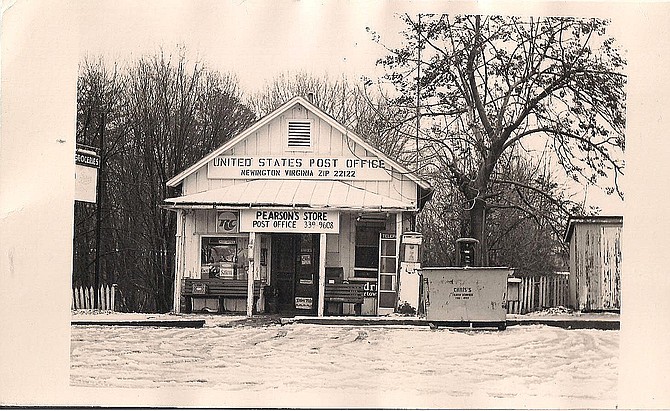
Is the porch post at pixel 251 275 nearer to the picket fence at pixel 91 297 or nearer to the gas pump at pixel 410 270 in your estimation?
the picket fence at pixel 91 297

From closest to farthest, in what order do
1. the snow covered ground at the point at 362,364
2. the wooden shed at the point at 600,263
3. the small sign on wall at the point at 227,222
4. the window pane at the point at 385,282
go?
the snow covered ground at the point at 362,364, the wooden shed at the point at 600,263, the window pane at the point at 385,282, the small sign on wall at the point at 227,222

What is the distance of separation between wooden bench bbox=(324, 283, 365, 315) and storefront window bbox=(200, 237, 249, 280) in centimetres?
70

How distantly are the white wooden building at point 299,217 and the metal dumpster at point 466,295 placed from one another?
0.52 ft

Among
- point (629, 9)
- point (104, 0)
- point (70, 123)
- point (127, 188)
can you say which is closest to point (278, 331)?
point (127, 188)

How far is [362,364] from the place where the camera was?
9.91 m

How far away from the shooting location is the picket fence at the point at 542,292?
1003 centimetres

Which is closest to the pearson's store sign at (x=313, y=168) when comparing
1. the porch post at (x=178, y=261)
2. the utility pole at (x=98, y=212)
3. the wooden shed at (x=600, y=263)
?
the porch post at (x=178, y=261)

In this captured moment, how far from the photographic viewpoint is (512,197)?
10.0m

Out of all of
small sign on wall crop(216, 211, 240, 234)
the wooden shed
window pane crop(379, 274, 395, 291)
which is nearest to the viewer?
the wooden shed

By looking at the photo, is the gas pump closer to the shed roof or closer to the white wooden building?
the white wooden building

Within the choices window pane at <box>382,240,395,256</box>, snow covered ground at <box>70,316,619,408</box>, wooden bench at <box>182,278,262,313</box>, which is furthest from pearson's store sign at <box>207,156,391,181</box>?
snow covered ground at <box>70,316,619,408</box>

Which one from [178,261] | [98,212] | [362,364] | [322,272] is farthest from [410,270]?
[98,212]

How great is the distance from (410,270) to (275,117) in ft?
5.19

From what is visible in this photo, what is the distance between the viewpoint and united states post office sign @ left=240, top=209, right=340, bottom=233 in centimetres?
1009
